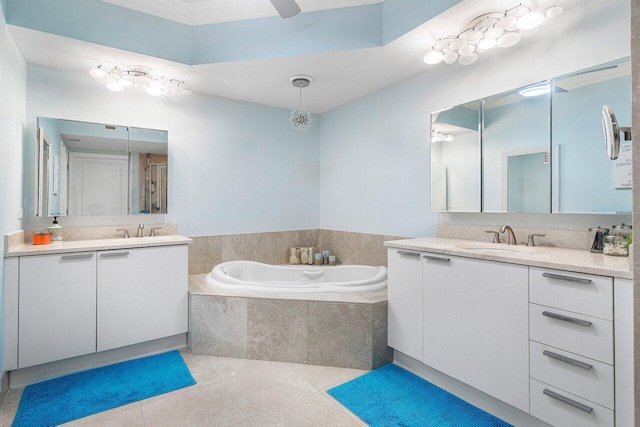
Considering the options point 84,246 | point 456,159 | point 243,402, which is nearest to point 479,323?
point 456,159

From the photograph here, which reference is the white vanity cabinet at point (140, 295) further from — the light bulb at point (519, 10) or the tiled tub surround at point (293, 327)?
the light bulb at point (519, 10)

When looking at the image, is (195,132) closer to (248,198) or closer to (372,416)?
(248,198)

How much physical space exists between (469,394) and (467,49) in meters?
2.18

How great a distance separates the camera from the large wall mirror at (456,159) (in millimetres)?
2449

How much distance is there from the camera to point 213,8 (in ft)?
8.28

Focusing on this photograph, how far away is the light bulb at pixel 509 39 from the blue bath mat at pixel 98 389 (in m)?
2.92

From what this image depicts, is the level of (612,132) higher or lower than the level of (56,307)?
higher

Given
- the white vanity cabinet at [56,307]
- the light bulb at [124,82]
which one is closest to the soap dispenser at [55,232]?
the white vanity cabinet at [56,307]

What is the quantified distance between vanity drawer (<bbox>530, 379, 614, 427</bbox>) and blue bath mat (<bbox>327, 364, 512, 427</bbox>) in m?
0.29

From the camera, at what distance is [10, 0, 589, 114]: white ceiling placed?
210 cm

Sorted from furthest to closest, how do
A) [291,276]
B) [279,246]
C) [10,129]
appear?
[279,246] < [291,276] < [10,129]

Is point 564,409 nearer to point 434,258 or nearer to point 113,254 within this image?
point 434,258

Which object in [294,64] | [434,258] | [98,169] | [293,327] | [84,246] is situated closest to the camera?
[434,258]

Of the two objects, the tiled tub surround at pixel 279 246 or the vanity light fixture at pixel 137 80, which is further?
the tiled tub surround at pixel 279 246
